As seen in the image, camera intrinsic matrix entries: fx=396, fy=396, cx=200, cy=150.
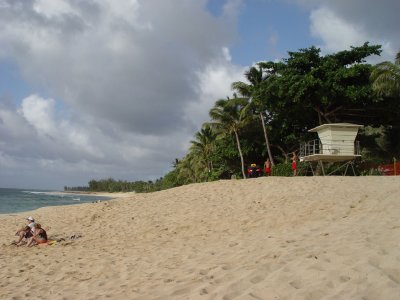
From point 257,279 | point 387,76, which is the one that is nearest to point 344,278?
point 257,279

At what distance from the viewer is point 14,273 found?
7906mm

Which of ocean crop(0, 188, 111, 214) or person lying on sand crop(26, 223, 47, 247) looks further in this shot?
ocean crop(0, 188, 111, 214)

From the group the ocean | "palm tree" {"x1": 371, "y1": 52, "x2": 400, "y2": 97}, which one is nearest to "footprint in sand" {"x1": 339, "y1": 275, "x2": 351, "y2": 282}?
"palm tree" {"x1": 371, "y1": 52, "x2": 400, "y2": 97}

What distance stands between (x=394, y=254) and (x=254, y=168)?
20.2 metres

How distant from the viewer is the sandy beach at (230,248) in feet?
14.9

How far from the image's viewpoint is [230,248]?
25.3ft

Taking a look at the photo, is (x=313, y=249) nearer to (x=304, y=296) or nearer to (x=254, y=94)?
(x=304, y=296)

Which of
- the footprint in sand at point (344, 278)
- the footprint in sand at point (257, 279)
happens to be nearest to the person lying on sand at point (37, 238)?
the footprint in sand at point (257, 279)

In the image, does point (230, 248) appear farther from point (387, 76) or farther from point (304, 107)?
point (304, 107)

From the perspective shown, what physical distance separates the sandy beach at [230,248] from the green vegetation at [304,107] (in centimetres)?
1185

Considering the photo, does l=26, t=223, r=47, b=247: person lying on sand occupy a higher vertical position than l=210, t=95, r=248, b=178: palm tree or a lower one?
lower

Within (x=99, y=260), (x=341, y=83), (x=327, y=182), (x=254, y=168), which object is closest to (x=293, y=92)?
(x=341, y=83)

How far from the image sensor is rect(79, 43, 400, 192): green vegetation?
26875 millimetres

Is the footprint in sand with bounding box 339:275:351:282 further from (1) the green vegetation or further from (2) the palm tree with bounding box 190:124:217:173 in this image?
(2) the palm tree with bounding box 190:124:217:173
